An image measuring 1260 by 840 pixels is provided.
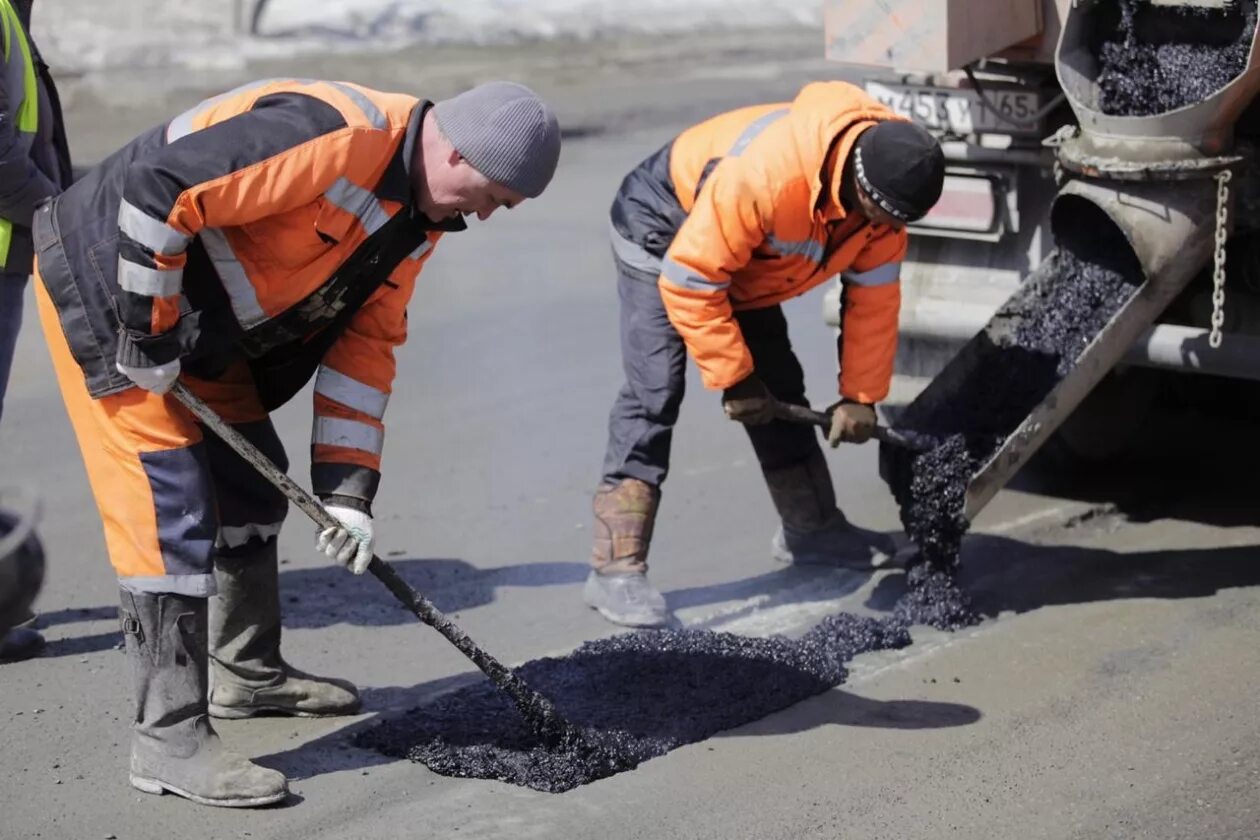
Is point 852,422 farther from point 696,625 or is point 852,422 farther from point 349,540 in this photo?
point 349,540

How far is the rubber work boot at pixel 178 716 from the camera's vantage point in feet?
11.6

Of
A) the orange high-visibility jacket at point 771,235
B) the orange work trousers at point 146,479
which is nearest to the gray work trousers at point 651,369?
the orange high-visibility jacket at point 771,235

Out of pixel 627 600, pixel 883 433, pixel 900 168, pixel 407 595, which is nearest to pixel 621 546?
pixel 627 600

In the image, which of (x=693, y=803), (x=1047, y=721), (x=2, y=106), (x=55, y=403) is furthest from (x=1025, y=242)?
(x=55, y=403)

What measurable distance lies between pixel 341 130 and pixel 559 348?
3.98 meters

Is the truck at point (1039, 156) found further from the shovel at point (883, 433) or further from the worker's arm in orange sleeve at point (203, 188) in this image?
the worker's arm in orange sleeve at point (203, 188)

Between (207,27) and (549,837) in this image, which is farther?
(207,27)

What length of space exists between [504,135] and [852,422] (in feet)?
5.48

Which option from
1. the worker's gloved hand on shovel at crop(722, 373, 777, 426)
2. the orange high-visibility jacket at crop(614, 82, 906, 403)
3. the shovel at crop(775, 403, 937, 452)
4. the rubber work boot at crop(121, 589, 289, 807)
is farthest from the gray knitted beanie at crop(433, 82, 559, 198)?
A: the shovel at crop(775, 403, 937, 452)

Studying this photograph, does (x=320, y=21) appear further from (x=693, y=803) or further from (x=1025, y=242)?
(x=693, y=803)

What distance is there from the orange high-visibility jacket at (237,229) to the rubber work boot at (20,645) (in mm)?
1211

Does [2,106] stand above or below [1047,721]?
above

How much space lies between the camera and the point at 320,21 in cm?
1609

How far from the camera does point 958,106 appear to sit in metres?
5.18
